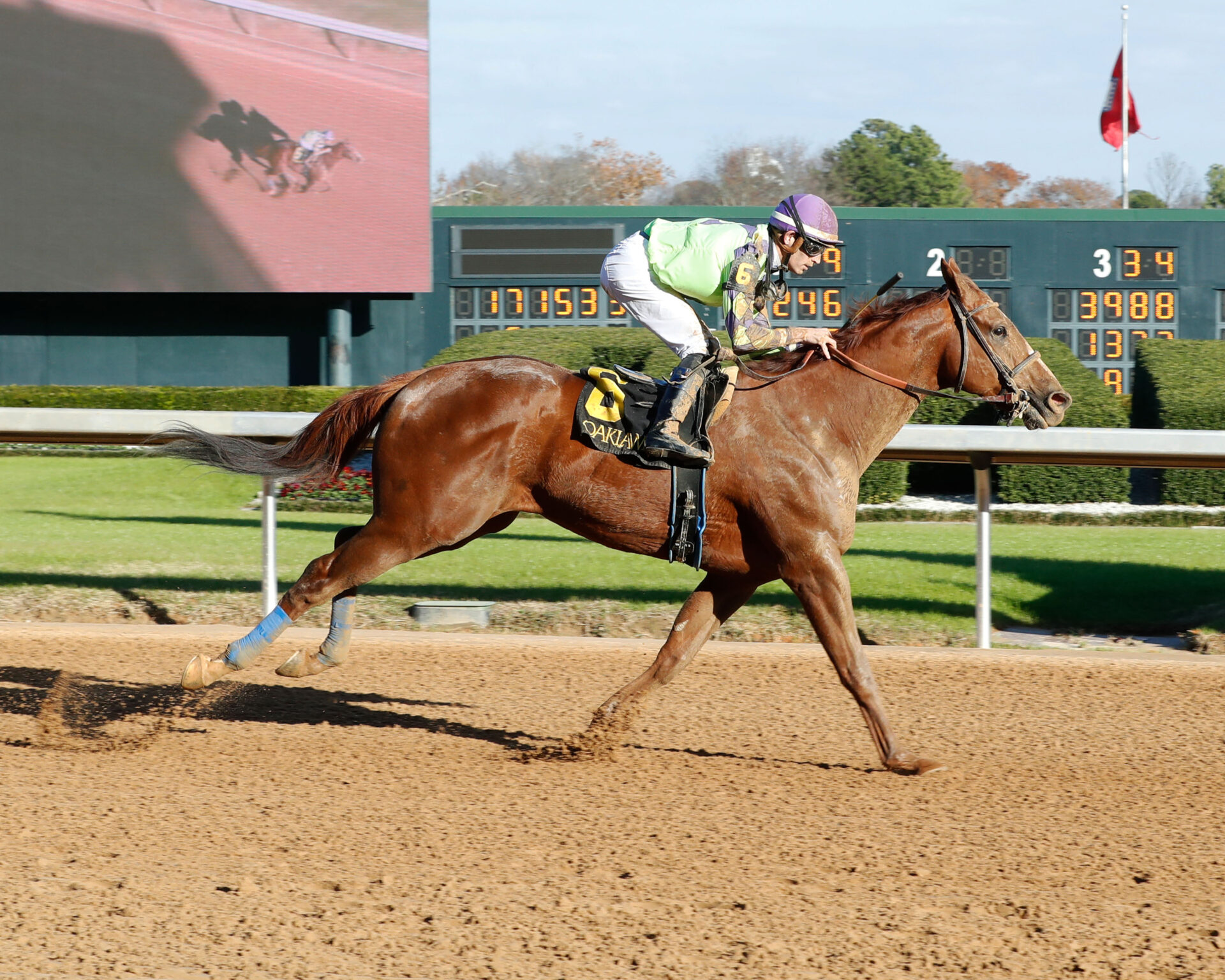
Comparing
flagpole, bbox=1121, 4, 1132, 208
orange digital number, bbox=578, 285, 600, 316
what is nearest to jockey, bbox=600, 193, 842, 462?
orange digital number, bbox=578, 285, 600, 316

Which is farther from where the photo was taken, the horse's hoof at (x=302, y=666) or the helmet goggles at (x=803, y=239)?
the horse's hoof at (x=302, y=666)

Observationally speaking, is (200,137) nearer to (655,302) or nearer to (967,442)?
(967,442)

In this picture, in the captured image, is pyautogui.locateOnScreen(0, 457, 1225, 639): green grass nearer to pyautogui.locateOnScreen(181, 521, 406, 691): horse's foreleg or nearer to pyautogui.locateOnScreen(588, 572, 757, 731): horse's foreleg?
pyautogui.locateOnScreen(588, 572, 757, 731): horse's foreleg

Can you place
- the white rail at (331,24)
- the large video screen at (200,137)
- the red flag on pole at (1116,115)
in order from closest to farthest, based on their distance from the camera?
the large video screen at (200,137)
the white rail at (331,24)
the red flag on pole at (1116,115)

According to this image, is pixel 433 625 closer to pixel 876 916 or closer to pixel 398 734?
pixel 398 734

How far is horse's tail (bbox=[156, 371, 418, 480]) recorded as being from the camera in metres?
5.00

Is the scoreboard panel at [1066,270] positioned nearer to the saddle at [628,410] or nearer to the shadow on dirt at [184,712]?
the shadow on dirt at [184,712]

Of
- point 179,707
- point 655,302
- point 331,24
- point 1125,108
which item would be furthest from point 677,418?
point 1125,108

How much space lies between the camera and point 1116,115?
81.9 ft

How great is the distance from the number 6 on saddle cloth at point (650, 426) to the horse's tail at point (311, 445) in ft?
2.59

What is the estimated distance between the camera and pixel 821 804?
164 inches

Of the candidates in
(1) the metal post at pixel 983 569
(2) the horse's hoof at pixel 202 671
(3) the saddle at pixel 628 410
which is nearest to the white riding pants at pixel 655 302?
(3) the saddle at pixel 628 410

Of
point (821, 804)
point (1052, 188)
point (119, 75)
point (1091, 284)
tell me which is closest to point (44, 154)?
point (119, 75)

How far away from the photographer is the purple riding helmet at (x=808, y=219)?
4523mm
